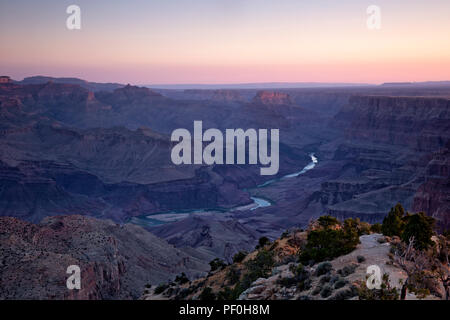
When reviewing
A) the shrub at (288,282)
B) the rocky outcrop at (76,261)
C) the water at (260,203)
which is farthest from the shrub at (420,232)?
the water at (260,203)

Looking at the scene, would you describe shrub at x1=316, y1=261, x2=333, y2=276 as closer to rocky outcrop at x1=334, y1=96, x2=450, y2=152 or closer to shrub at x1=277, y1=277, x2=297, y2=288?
shrub at x1=277, y1=277, x2=297, y2=288

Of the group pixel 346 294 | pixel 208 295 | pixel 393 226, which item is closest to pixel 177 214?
pixel 208 295

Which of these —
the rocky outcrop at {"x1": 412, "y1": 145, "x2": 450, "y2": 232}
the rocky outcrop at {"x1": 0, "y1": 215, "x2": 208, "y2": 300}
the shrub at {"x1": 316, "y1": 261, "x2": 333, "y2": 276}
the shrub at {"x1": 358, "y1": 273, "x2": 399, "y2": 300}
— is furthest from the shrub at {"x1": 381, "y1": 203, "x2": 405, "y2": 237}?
the rocky outcrop at {"x1": 412, "y1": 145, "x2": 450, "y2": 232}

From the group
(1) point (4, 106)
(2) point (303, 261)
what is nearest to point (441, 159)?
(2) point (303, 261)

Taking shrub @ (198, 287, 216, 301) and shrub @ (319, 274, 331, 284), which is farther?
shrub @ (198, 287, 216, 301)

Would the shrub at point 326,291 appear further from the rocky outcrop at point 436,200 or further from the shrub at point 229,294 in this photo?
the rocky outcrop at point 436,200
